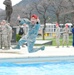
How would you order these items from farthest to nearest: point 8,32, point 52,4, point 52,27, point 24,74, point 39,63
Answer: point 52,27 < point 52,4 < point 8,32 < point 39,63 < point 24,74

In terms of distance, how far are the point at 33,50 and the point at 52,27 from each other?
49.3 meters

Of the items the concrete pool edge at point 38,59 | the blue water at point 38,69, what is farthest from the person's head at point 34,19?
the blue water at point 38,69

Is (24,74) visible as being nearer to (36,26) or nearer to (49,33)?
(36,26)

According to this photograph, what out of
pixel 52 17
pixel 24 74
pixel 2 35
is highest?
pixel 52 17

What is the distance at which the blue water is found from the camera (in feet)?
26.8

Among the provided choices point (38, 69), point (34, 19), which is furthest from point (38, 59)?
point (34, 19)

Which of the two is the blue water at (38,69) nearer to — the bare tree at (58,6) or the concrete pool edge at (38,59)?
the concrete pool edge at (38,59)

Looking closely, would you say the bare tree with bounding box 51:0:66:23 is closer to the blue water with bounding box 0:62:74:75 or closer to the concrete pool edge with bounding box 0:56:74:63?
the concrete pool edge with bounding box 0:56:74:63

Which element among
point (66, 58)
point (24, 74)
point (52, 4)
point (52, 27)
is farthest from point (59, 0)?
point (24, 74)

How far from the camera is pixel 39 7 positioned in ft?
159

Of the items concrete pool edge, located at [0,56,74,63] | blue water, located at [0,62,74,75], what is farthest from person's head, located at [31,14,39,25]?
blue water, located at [0,62,74,75]

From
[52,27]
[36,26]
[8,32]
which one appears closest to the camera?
[36,26]

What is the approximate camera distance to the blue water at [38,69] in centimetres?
816

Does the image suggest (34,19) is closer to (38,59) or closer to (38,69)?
(38,59)
